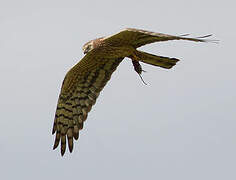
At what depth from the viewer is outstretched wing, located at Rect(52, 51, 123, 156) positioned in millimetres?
12188

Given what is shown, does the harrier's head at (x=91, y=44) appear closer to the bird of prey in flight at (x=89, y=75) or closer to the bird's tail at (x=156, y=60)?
the bird of prey in flight at (x=89, y=75)

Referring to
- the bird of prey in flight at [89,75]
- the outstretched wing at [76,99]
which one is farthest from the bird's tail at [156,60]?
the outstretched wing at [76,99]

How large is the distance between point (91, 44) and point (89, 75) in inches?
41.9

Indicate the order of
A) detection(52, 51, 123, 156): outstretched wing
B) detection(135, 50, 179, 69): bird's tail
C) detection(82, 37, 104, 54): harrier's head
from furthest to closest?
1. detection(52, 51, 123, 156): outstretched wing
2. detection(82, 37, 104, 54): harrier's head
3. detection(135, 50, 179, 69): bird's tail

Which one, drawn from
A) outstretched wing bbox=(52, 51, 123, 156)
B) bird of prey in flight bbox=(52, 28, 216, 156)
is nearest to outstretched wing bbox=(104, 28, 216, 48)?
bird of prey in flight bbox=(52, 28, 216, 156)

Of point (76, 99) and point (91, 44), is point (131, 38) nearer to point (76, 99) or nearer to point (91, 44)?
point (91, 44)

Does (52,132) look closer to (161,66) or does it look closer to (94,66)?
(94,66)

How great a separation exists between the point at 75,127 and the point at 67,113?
298 millimetres

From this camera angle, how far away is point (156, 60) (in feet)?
35.9

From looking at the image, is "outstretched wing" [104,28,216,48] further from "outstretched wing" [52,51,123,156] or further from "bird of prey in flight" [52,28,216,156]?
"outstretched wing" [52,51,123,156]

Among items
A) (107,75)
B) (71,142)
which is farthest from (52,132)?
(107,75)

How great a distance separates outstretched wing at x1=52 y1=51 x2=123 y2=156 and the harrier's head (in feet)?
2.36

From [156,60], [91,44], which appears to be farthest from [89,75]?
[156,60]

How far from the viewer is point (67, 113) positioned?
41.4 feet
